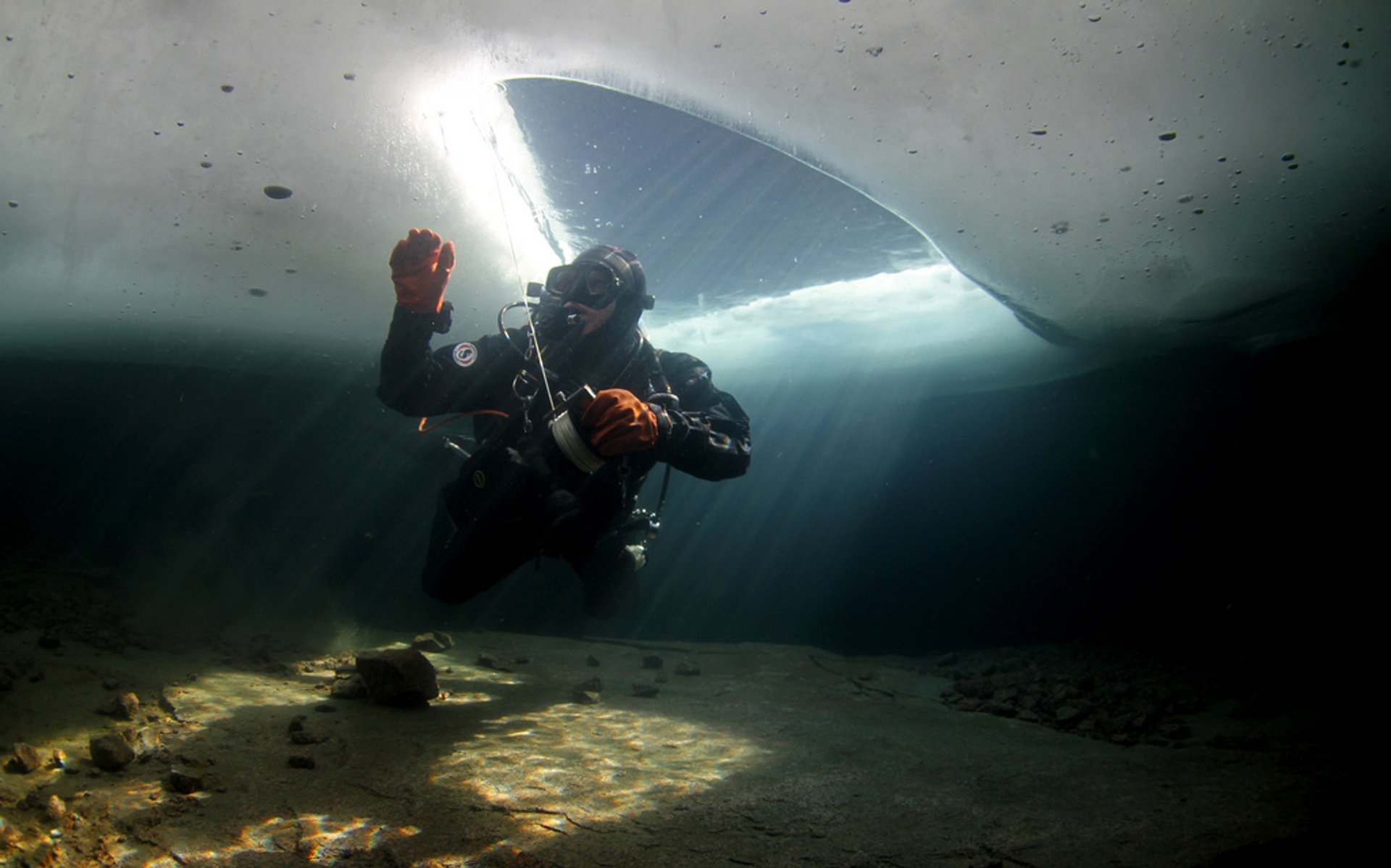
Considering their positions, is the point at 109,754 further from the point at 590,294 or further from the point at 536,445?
the point at 590,294

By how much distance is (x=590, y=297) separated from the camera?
14.7 ft

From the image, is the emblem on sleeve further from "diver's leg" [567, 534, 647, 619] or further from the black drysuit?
"diver's leg" [567, 534, 647, 619]

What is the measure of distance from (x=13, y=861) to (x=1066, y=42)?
5.49 m

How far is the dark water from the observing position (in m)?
8.97

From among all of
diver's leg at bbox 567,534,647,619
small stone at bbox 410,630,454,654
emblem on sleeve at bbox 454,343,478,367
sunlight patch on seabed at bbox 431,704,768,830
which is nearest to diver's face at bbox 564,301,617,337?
emblem on sleeve at bbox 454,343,478,367

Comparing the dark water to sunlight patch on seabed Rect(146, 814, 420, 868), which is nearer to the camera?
sunlight patch on seabed Rect(146, 814, 420, 868)

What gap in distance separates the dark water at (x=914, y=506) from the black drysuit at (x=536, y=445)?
3.86 meters

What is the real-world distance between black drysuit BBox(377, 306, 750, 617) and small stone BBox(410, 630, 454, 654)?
2455mm

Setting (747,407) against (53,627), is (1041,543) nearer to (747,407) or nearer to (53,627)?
(747,407)

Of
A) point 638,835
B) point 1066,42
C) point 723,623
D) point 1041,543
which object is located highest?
point 1066,42

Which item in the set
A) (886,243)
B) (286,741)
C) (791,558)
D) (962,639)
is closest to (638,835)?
(286,741)

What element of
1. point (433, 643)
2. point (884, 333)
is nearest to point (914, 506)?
point (884, 333)

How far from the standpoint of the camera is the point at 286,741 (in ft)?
9.66

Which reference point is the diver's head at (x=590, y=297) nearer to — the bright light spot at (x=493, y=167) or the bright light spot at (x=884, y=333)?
the bright light spot at (x=493, y=167)
